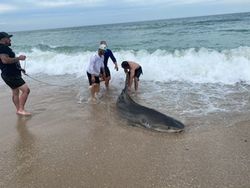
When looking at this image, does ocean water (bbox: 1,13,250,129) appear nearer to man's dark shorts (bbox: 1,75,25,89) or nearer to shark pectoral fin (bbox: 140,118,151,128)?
shark pectoral fin (bbox: 140,118,151,128)

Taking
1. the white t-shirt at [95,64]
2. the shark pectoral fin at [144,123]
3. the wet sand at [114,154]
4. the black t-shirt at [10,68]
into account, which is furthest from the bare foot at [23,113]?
the shark pectoral fin at [144,123]

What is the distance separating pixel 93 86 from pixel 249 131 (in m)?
4.45

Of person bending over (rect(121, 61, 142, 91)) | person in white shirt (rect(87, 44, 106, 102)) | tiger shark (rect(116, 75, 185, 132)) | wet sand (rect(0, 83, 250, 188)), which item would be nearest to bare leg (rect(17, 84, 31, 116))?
wet sand (rect(0, 83, 250, 188))

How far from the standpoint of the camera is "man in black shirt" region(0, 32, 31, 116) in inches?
255

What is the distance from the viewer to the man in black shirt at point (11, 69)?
6.48 m

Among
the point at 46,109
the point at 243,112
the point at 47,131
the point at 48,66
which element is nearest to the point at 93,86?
the point at 46,109

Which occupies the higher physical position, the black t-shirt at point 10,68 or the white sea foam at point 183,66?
the black t-shirt at point 10,68

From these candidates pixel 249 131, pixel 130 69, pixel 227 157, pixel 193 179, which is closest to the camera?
pixel 193 179

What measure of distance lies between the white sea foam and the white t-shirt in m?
2.29

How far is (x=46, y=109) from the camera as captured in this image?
24.2 feet

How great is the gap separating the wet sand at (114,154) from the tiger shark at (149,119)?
13cm

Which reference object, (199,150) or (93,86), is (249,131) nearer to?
(199,150)

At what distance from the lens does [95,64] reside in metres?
8.51

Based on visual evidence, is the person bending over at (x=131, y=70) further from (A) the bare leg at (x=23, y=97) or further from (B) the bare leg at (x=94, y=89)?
(A) the bare leg at (x=23, y=97)
